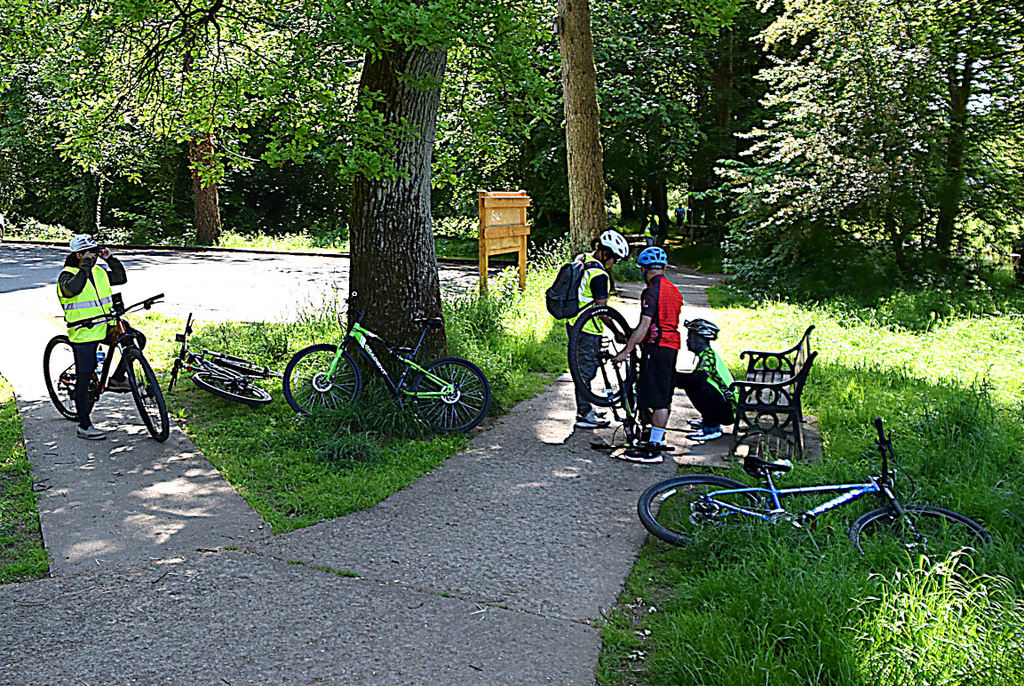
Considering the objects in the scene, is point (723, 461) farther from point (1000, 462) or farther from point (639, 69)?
point (639, 69)

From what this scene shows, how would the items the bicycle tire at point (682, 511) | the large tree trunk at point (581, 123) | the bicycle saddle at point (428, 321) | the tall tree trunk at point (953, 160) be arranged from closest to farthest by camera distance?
the bicycle tire at point (682, 511) < the bicycle saddle at point (428, 321) < the large tree trunk at point (581, 123) < the tall tree trunk at point (953, 160)

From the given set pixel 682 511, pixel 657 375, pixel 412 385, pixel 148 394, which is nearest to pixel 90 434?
pixel 148 394

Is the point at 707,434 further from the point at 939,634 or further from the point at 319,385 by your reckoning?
the point at 939,634

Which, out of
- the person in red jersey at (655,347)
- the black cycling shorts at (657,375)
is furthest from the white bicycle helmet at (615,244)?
the black cycling shorts at (657,375)

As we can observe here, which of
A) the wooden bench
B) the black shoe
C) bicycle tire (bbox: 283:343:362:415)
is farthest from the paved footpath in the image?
bicycle tire (bbox: 283:343:362:415)

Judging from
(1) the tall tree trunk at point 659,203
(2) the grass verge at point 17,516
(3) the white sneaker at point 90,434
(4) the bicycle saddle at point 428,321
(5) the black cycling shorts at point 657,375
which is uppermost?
(1) the tall tree trunk at point 659,203

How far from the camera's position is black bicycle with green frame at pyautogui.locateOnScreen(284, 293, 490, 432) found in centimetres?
842

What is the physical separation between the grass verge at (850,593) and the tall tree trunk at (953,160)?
10.6 m

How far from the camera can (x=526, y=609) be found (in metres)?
4.89

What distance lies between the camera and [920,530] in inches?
210

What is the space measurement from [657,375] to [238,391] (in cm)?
426

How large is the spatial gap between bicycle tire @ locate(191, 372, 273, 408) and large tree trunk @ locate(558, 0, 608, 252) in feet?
26.4

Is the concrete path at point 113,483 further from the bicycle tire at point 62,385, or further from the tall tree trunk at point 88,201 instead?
the tall tree trunk at point 88,201

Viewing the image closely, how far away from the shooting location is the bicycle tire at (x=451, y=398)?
843cm
